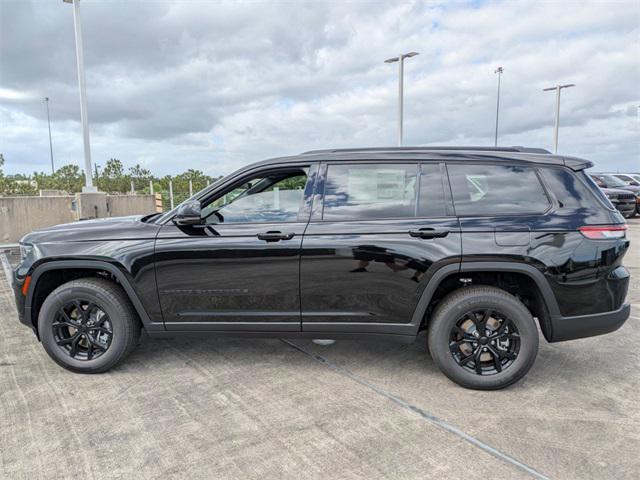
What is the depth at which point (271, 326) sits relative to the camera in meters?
3.43

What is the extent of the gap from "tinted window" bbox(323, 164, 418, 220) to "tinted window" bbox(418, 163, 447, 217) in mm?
59

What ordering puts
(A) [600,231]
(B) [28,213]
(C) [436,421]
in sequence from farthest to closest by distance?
(B) [28,213], (A) [600,231], (C) [436,421]

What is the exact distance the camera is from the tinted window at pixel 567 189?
10.4ft

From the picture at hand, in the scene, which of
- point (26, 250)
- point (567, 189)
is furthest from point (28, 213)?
point (567, 189)

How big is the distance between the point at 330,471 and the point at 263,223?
180 centimetres

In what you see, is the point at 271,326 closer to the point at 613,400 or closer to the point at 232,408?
the point at 232,408

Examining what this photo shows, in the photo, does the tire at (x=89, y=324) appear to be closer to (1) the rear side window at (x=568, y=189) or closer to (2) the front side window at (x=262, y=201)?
(2) the front side window at (x=262, y=201)

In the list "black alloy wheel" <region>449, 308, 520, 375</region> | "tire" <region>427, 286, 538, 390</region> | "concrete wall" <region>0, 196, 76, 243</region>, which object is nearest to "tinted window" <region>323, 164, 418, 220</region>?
"tire" <region>427, 286, 538, 390</region>

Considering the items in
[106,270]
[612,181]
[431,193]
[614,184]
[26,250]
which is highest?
[612,181]

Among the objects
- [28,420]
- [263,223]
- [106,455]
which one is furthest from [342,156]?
[28,420]

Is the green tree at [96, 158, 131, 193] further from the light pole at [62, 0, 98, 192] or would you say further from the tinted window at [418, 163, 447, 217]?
the tinted window at [418, 163, 447, 217]

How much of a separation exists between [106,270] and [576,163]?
373 centimetres

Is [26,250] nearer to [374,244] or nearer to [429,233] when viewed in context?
[374,244]

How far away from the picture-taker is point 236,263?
3.38 metres
